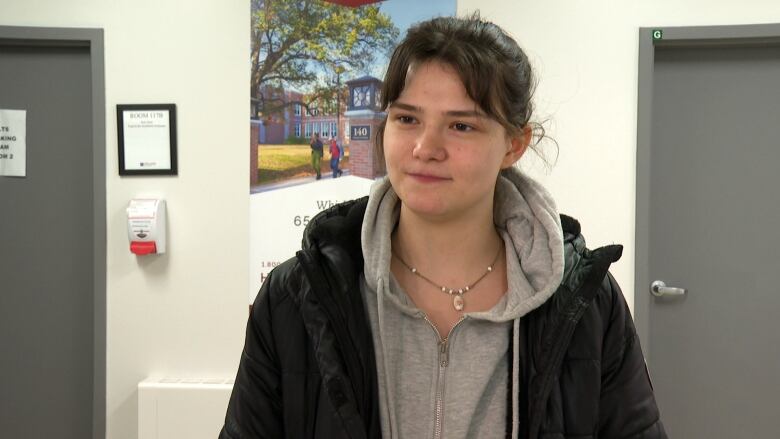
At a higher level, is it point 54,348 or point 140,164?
point 140,164

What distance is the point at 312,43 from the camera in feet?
7.98

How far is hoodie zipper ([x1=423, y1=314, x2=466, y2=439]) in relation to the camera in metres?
0.97

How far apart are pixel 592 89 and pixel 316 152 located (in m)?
1.13

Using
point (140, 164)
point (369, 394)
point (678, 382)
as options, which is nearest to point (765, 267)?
point (678, 382)

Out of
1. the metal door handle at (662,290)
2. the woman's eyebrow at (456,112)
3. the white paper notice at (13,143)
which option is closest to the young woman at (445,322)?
the woman's eyebrow at (456,112)

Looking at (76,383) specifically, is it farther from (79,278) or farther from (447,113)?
(447,113)

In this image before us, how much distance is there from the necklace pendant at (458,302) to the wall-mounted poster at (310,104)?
139cm

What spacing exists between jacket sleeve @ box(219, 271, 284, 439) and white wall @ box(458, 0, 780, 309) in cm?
168

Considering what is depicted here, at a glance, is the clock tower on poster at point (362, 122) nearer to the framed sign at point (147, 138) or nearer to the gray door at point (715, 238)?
the framed sign at point (147, 138)

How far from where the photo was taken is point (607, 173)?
2.43m

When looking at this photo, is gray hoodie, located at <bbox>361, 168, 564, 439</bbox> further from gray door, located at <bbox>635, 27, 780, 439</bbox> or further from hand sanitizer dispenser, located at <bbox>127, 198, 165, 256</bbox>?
gray door, located at <bbox>635, 27, 780, 439</bbox>

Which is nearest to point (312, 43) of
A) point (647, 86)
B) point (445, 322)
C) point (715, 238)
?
point (647, 86)

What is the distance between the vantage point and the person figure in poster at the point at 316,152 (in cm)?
247

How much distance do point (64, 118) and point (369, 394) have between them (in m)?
2.20
